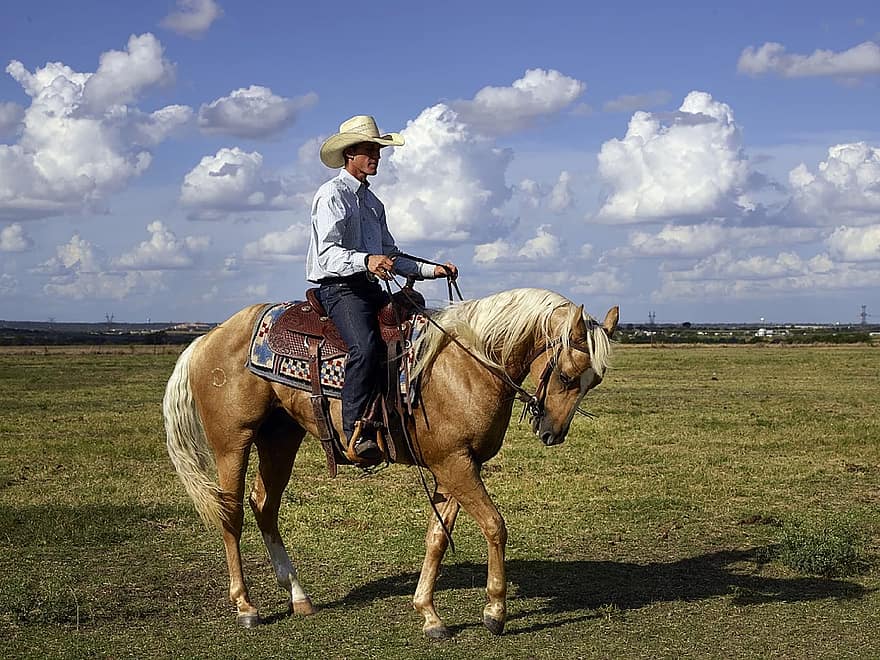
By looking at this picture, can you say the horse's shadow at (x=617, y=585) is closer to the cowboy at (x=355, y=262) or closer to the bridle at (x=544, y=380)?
the bridle at (x=544, y=380)

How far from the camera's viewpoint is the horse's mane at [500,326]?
246 inches

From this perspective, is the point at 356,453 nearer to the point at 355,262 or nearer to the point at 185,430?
the point at 355,262

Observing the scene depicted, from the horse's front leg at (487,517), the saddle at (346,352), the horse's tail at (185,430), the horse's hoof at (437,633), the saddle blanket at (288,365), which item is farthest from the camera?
the horse's tail at (185,430)

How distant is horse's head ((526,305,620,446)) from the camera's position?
6051 millimetres

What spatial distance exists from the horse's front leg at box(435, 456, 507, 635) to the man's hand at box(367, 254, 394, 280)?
4.21ft

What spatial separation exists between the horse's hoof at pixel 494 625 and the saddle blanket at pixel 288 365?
1556 millimetres

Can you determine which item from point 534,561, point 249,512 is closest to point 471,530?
point 534,561

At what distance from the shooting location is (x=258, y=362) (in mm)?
6938

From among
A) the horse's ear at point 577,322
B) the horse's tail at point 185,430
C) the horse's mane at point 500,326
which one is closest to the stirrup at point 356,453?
the horse's mane at point 500,326

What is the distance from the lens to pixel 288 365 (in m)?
6.81

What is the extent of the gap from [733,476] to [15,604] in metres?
9.05

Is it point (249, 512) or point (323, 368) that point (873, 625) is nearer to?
point (323, 368)

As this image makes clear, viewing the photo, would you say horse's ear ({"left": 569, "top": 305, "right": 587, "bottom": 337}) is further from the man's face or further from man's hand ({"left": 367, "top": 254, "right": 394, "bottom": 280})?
the man's face

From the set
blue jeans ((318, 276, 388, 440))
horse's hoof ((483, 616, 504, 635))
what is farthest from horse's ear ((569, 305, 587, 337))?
horse's hoof ((483, 616, 504, 635))
